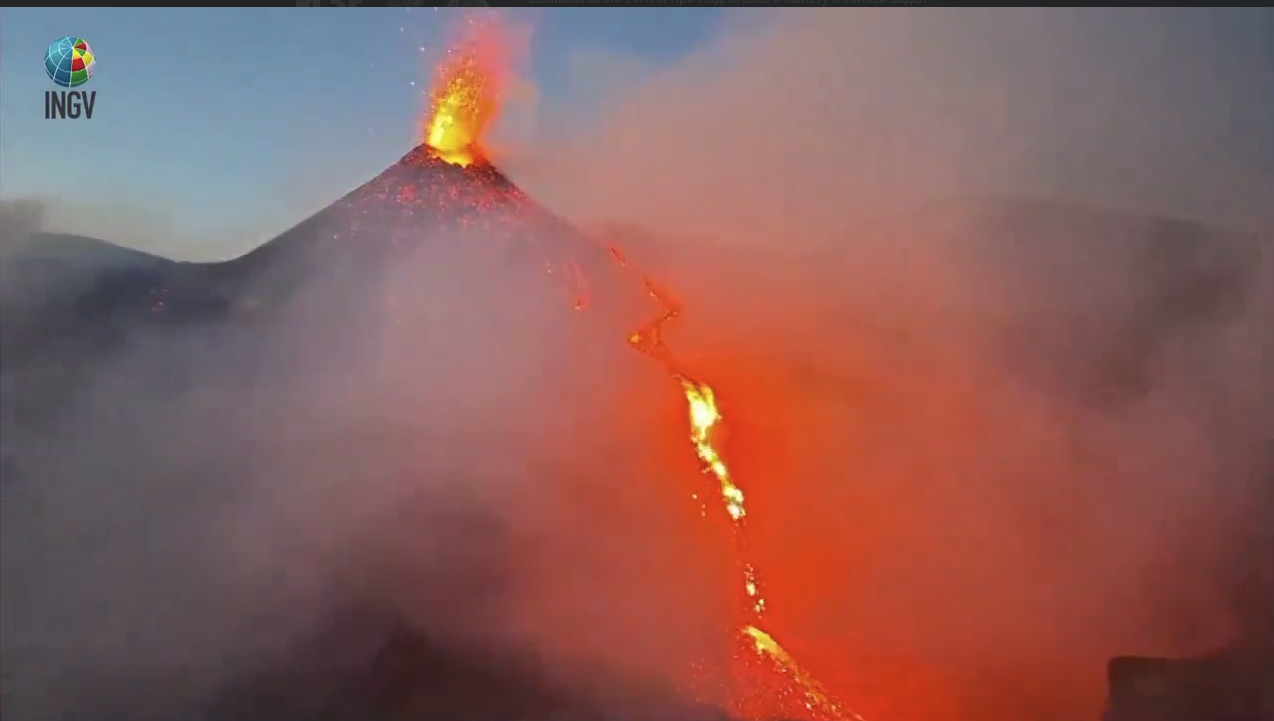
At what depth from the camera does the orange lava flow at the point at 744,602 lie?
11664 millimetres

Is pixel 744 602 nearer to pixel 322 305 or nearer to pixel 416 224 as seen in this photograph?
pixel 322 305

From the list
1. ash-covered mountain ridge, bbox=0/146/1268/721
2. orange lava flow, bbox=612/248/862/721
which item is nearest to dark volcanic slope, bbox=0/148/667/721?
ash-covered mountain ridge, bbox=0/146/1268/721

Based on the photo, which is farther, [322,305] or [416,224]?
[416,224]

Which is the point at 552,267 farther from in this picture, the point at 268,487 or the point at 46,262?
the point at 46,262

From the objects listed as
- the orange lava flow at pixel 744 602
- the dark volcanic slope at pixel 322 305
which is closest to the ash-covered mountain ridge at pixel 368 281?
the dark volcanic slope at pixel 322 305

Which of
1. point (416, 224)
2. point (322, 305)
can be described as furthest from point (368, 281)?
point (416, 224)

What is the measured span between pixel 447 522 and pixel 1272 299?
12.7 meters

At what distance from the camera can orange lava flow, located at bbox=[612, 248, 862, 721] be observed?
11664 mm

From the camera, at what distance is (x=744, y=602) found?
13.0 m

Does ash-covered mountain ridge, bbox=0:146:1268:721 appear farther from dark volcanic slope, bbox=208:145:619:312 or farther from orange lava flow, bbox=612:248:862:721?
orange lava flow, bbox=612:248:862:721

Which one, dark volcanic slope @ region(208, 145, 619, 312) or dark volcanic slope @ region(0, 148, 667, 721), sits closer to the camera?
dark volcanic slope @ region(0, 148, 667, 721)

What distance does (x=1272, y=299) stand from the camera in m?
15.2

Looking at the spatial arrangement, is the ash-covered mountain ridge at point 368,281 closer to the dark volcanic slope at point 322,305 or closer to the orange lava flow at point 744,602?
the dark volcanic slope at point 322,305

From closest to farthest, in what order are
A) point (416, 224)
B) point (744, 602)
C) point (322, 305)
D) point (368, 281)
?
1. point (744, 602)
2. point (322, 305)
3. point (368, 281)
4. point (416, 224)
